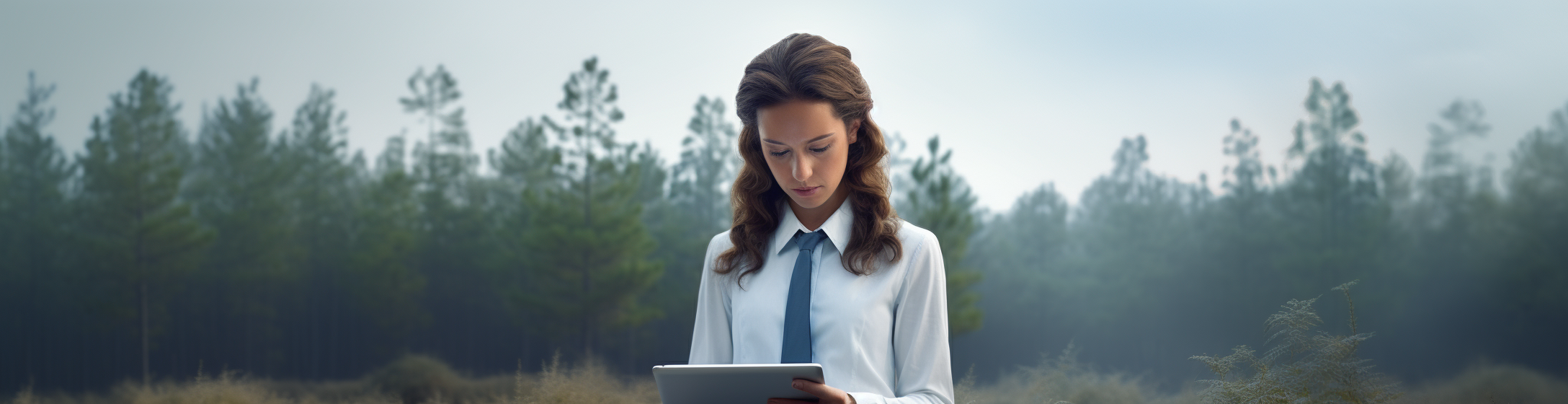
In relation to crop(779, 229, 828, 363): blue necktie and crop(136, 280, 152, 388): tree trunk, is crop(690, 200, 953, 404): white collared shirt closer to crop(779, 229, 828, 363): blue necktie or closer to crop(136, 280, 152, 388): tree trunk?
crop(779, 229, 828, 363): blue necktie

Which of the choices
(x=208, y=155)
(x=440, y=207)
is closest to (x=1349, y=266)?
(x=440, y=207)

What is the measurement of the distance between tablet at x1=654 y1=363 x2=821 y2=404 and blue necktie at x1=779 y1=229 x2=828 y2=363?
129mm

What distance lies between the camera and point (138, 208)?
49.3 feet

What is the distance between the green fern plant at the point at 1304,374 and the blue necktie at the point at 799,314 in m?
3.95

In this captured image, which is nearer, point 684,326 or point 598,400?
point 598,400

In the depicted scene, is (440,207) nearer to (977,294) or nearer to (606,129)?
(606,129)

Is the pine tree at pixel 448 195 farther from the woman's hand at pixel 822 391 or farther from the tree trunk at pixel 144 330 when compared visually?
the woman's hand at pixel 822 391

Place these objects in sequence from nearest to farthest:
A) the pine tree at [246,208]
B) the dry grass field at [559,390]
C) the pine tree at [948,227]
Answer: the dry grass field at [559,390]
the pine tree at [948,227]
the pine tree at [246,208]

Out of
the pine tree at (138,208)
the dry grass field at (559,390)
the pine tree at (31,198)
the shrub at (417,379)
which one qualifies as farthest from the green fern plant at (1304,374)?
the pine tree at (31,198)

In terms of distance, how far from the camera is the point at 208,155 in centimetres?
1748

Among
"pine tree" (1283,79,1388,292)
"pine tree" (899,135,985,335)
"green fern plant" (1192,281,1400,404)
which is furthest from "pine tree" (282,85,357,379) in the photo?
"pine tree" (1283,79,1388,292)

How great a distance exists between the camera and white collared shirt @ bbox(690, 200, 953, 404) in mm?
1341

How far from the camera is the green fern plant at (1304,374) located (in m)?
4.68

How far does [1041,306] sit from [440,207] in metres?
16.8
